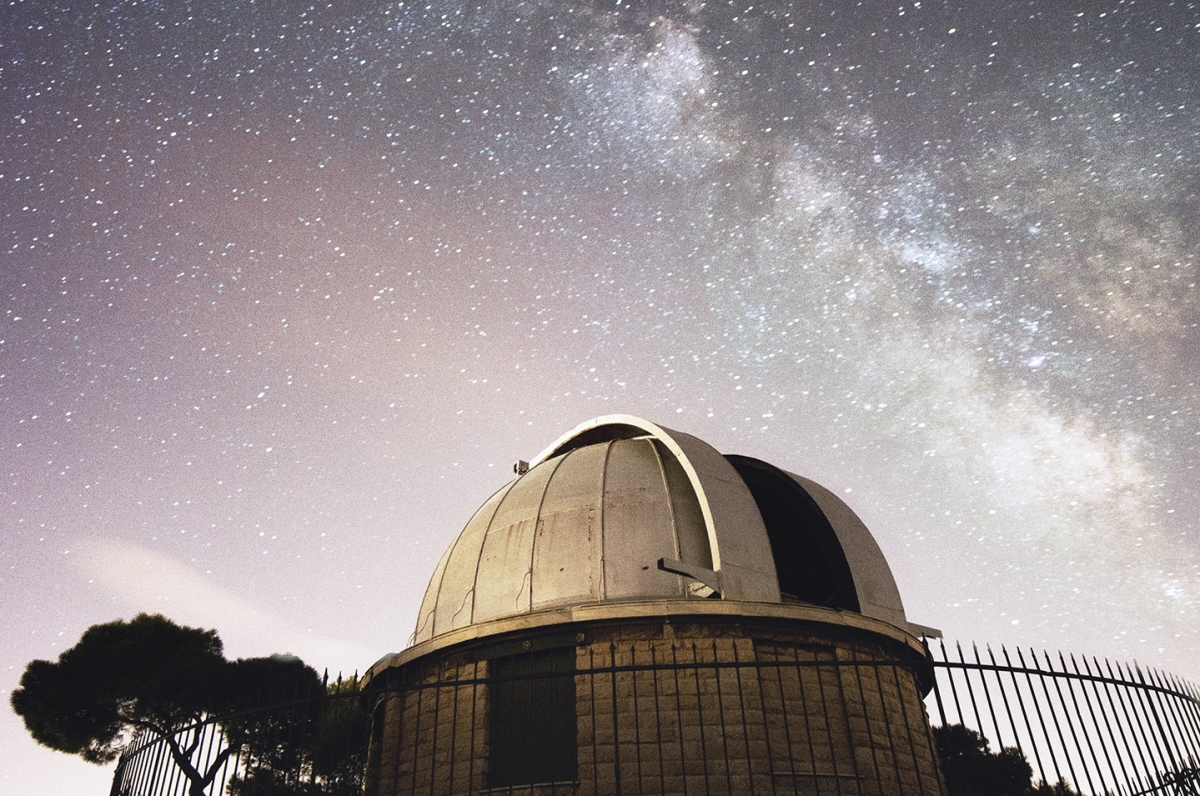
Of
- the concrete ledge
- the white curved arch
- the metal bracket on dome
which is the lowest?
the concrete ledge

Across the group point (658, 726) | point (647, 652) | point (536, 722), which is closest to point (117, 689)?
point (536, 722)

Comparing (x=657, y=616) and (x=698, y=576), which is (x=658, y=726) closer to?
(x=657, y=616)

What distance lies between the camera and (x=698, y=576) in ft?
32.3

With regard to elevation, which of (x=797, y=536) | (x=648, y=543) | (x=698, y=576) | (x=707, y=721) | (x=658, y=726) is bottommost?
(x=658, y=726)

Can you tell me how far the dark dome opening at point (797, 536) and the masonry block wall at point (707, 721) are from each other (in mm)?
1883

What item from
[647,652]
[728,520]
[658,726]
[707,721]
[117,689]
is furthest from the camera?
[117,689]

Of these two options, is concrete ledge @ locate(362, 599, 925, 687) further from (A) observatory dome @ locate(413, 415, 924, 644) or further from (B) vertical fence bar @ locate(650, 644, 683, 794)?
(B) vertical fence bar @ locate(650, 644, 683, 794)

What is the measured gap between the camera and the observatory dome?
1030 cm

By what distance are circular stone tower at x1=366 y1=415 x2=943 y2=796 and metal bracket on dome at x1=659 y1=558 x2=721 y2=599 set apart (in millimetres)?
28

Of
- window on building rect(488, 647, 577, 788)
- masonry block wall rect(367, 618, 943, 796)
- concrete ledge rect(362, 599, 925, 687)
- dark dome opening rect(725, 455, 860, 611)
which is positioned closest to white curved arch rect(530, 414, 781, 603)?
concrete ledge rect(362, 599, 925, 687)

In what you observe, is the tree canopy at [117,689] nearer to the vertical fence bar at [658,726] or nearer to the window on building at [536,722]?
the window on building at [536,722]

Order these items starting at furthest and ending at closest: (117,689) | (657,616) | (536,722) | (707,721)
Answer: (117,689) < (536,722) < (657,616) < (707,721)

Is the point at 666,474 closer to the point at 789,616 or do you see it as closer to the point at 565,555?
the point at 565,555

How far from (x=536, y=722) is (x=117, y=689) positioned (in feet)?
43.5
